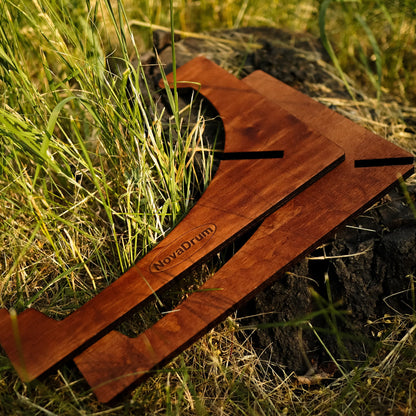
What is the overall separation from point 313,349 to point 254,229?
1.43 feet

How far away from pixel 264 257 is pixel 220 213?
195 mm

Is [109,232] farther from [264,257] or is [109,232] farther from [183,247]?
[264,257]

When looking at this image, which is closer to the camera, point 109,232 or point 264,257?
point 264,257

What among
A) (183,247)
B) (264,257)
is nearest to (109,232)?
(183,247)

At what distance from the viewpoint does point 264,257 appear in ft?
4.59

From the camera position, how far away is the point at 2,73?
175 cm

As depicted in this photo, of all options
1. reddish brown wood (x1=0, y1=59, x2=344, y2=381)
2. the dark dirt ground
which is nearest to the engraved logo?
reddish brown wood (x1=0, y1=59, x2=344, y2=381)

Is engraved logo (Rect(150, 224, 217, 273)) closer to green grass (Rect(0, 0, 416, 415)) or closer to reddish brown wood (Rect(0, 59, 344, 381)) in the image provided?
reddish brown wood (Rect(0, 59, 344, 381))

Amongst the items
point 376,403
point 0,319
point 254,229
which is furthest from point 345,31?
point 0,319

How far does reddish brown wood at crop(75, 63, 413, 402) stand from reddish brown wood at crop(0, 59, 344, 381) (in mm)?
50

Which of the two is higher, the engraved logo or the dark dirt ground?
the engraved logo

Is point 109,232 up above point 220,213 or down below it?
below

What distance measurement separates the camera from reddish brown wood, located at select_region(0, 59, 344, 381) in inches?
50.0

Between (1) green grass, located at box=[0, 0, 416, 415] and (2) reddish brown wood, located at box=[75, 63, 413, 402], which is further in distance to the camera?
(1) green grass, located at box=[0, 0, 416, 415]
